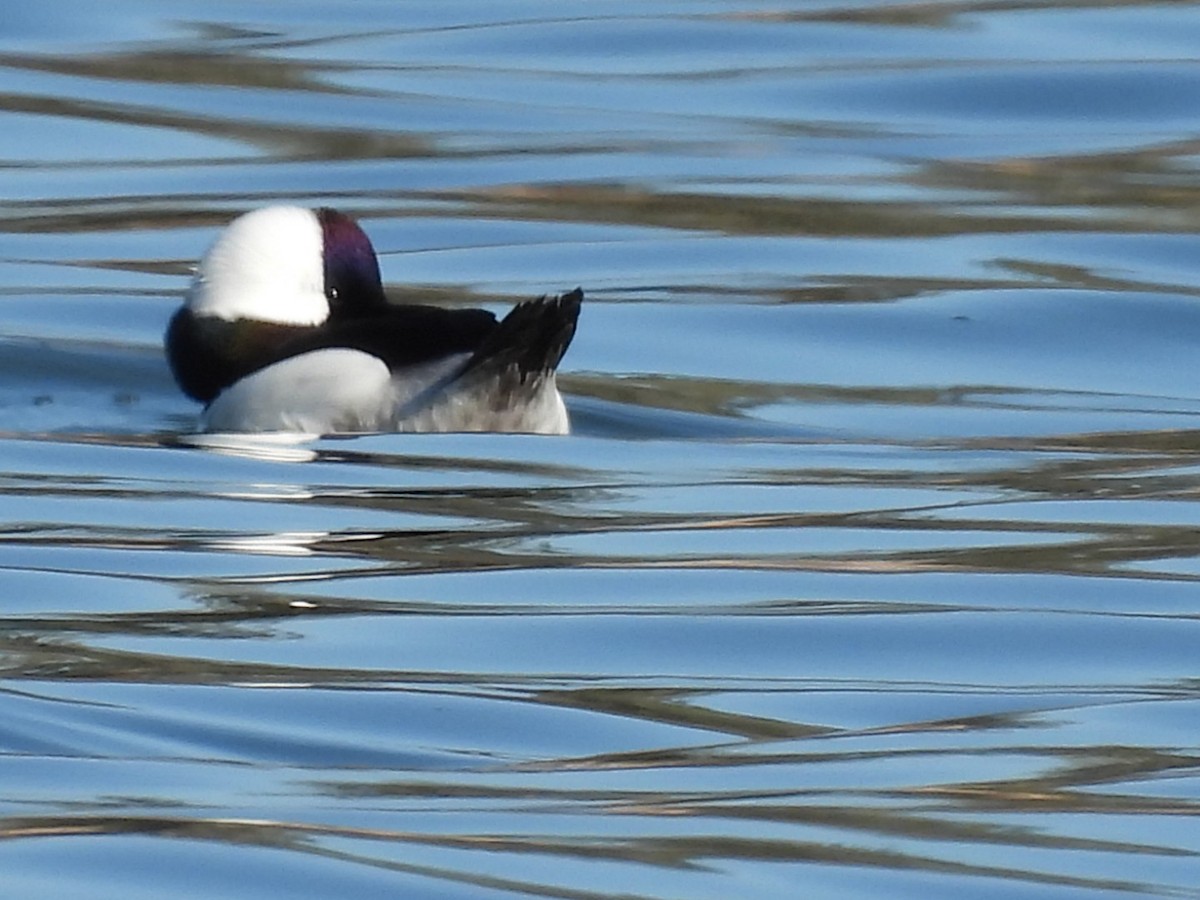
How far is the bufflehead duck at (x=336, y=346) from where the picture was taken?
24.3ft

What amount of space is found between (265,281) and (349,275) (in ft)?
0.68

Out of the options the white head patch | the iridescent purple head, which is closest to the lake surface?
the white head patch

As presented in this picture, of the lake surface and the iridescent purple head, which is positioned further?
the iridescent purple head

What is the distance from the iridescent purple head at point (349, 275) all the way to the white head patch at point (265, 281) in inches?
0.8

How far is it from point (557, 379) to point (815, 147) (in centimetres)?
392

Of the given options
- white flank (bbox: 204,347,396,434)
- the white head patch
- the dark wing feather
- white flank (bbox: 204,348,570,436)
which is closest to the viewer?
the dark wing feather

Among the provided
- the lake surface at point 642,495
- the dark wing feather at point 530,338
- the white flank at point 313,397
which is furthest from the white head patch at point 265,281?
the dark wing feather at point 530,338

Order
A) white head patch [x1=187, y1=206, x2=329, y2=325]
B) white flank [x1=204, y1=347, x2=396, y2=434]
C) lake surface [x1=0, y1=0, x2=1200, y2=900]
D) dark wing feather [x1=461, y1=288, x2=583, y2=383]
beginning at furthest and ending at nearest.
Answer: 1. white head patch [x1=187, y1=206, x2=329, y2=325]
2. white flank [x1=204, y1=347, x2=396, y2=434]
3. dark wing feather [x1=461, y1=288, x2=583, y2=383]
4. lake surface [x1=0, y1=0, x2=1200, y2=900]

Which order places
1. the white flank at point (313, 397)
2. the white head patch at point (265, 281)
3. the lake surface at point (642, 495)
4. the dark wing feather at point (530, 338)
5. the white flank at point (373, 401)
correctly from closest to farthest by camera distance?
the lake surface at point (642, 495), the dark wing feather at point (530, 338), the white flank at point (373, 401), the white flank at point (313, 397), the white head patch at point (265, 281)

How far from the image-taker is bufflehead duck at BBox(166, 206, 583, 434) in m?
7.41

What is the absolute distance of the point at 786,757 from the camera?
436 centimetres

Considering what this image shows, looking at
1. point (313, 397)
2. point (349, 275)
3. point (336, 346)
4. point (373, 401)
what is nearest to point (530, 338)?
point (373, 401)

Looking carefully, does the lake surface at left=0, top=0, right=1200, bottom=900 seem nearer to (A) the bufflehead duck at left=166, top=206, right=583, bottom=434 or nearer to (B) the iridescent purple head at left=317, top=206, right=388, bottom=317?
(A) the bufflehead duck at left=166, top=206, right=583, bottom=434

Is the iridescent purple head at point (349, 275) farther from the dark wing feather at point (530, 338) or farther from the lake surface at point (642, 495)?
the dark wing feather at point (530, 338)
